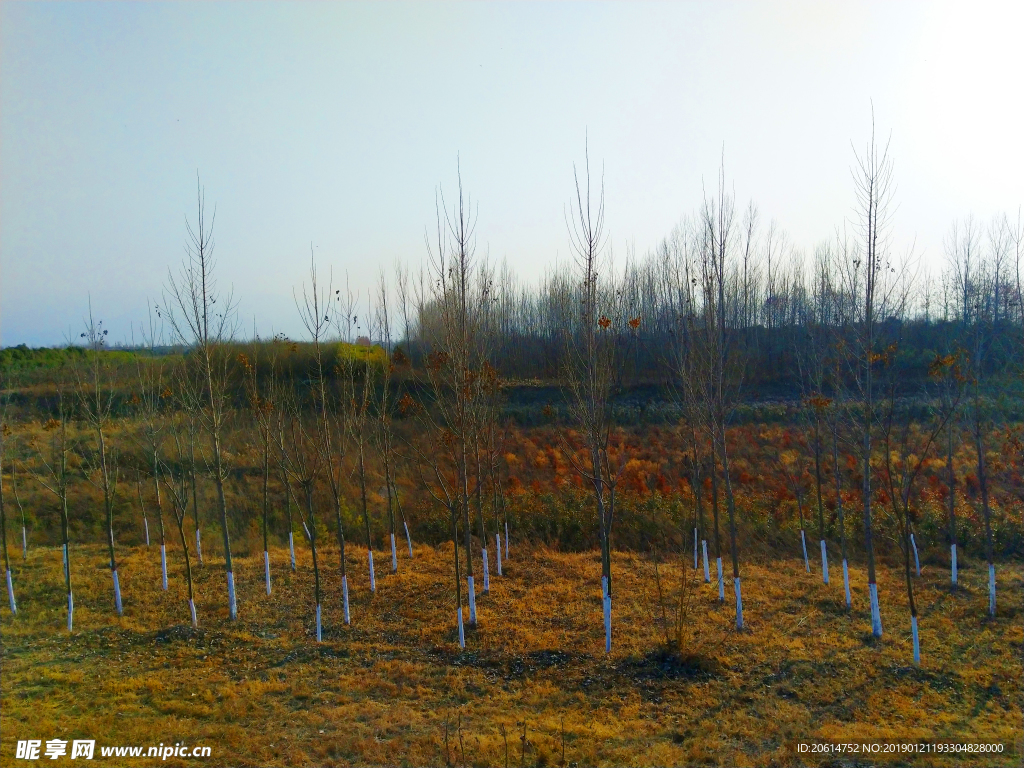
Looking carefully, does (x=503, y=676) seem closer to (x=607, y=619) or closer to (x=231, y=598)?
(x=607, y=619)

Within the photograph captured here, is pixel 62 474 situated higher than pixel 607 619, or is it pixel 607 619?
pixel 62 474

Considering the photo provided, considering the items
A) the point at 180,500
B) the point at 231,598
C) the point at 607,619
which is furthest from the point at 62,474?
the point at 607,619

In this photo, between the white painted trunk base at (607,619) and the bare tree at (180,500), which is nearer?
the white painted trunk base at (607,619)

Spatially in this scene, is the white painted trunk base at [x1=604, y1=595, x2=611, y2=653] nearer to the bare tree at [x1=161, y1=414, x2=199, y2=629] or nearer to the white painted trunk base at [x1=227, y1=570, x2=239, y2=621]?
the white painted trunk base at [x1=227, y1=570, x2=239, y2=621]

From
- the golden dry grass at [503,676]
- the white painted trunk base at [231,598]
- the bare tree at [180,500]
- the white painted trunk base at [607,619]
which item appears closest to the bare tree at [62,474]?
the golden dry grass at [503,676]

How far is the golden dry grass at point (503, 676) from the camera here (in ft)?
18.5

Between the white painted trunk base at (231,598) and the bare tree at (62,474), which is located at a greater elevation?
the bare tree at (62,474)

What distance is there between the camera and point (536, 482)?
2084 centimetres

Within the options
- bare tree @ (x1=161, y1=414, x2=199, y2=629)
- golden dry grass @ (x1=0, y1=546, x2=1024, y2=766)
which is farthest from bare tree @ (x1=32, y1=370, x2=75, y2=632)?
bare tree @ (x1=161, y1=414, x2=199, y2=629)

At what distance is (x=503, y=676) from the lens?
7.38m

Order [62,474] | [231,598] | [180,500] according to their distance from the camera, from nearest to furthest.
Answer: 1. [231,598]
2. [62,474]
3. [180,500]

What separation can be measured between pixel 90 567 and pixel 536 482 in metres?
12.6

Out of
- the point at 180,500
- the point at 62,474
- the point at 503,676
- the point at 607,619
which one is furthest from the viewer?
the point at 180,500

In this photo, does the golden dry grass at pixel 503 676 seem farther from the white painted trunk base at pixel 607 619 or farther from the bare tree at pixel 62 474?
the bare tree at pixel 62 474
